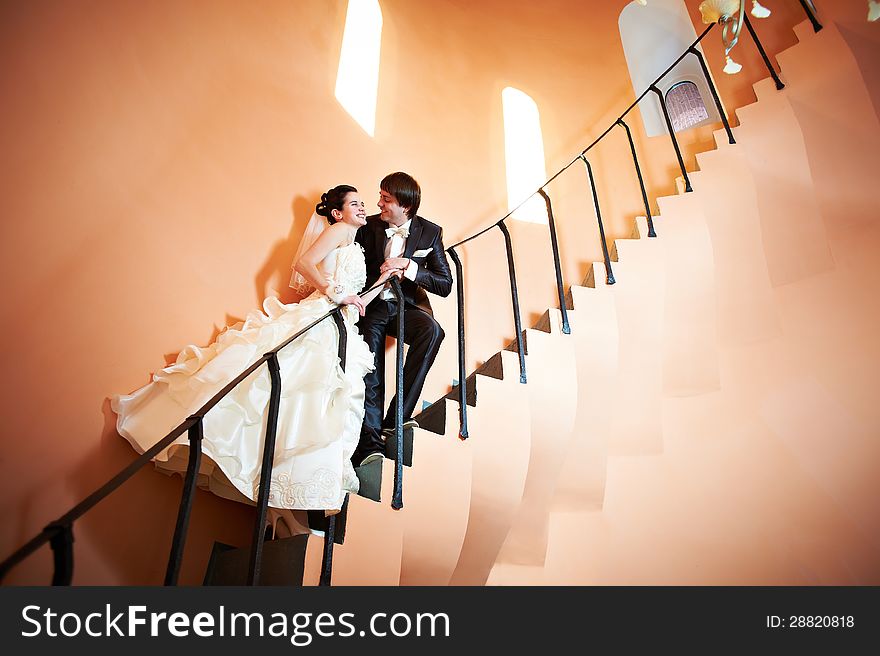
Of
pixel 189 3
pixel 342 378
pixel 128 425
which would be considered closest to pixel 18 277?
pixel 128 425

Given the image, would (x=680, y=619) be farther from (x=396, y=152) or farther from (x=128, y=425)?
(x=396, y=152)

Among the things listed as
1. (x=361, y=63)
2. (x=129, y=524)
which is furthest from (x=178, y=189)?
(x=361, y=63)

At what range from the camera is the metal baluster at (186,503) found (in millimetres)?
1887

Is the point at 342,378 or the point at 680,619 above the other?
the point at 342,378

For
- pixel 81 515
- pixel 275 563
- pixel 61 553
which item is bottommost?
pixel 61 553

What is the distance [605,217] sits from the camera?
5.71 metres

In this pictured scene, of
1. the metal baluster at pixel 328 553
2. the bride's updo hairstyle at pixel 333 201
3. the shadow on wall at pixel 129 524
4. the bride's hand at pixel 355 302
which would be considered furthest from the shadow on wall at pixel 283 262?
the metal baluster at pixel 328 553

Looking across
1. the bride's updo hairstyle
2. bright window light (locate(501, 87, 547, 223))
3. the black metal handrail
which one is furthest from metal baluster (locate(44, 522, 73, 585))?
bright window light (locate(501, 87, 547, 223))

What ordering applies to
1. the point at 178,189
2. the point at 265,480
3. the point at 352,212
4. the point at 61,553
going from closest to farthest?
1. the point at 61,553
2. the point at 265,480
3. the point at 178,189
4. the point at 352,212

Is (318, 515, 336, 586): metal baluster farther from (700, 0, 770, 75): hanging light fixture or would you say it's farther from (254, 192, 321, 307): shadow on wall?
(700, 0, 770, 75): hanging light fixture

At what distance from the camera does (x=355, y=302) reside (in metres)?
3.19

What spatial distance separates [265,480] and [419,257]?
192 cm

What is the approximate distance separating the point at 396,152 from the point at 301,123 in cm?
88

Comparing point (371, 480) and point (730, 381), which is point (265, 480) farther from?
point (730, 381)
